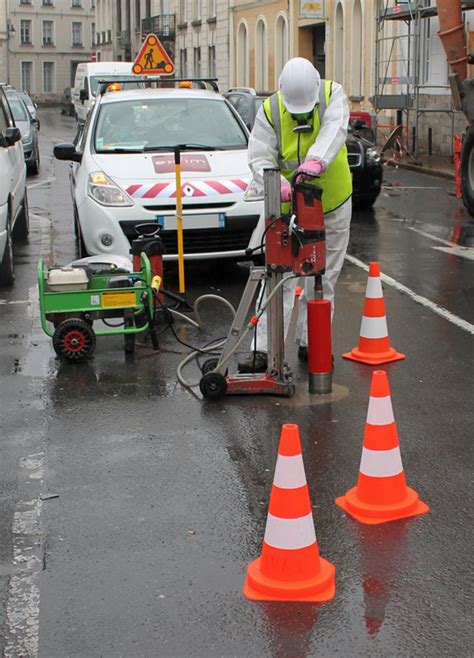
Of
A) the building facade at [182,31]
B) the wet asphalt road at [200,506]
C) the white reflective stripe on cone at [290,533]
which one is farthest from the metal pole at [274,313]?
the building facade at [182,31]

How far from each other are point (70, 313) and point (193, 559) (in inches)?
139

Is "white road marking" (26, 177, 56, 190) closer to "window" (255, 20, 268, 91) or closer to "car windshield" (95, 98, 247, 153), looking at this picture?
"car windshield" (95, 98, 247, 153)

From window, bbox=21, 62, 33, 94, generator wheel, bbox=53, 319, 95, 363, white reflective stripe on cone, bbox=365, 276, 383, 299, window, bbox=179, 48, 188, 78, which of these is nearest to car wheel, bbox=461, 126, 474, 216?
white reflective stripe on cone, bbox=365, 276, 383, 299

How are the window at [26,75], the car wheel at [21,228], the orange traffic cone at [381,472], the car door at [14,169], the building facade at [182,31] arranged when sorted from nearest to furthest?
the orange traffic cone at [381,472], the car door at [14,169], the car wheel at [21,228], the building facade at [182,31], the window at [26,75]

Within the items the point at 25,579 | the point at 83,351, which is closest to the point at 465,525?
the point at 25,579

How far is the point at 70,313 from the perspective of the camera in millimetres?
7816

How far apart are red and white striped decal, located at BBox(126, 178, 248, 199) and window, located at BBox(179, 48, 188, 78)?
167ft

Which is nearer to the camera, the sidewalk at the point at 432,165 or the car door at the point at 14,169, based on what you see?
the car door at the point at 14,169

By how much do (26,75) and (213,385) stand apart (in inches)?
3750

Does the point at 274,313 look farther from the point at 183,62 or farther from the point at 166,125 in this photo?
the point at 183,62

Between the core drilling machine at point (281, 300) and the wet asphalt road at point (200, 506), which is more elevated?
the core drilling machine at point (281, 300)

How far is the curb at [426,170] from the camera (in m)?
23.6

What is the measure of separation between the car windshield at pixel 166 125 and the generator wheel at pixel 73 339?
3.61m

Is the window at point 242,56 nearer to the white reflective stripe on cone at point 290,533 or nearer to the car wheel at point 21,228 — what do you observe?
the car wheel at point 21,228
